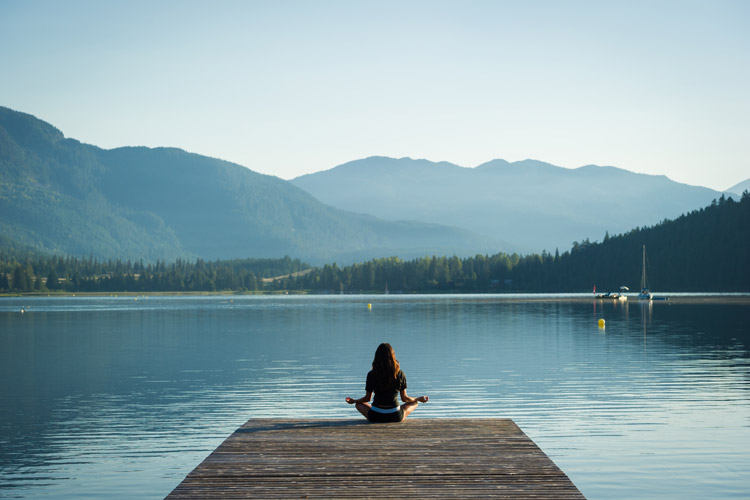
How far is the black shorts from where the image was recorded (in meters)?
25.4

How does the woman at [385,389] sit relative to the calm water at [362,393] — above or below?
above

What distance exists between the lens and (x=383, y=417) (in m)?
25.4

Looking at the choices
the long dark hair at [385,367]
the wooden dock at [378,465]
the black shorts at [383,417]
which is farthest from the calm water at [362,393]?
the long dark hair at [385,367]

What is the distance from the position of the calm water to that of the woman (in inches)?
226

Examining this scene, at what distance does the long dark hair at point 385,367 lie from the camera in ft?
78.2

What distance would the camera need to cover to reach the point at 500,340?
82.4 metres

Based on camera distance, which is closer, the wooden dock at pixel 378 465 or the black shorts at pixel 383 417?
the wooden dock at pixel 378 465

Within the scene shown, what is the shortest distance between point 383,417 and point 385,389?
1.20m

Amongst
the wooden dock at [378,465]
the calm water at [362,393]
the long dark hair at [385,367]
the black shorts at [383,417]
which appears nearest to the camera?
the wooden dock at [378,465]

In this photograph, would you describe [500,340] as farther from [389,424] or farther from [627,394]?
[389,424]

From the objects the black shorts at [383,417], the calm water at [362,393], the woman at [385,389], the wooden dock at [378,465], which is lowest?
the calm water at [362,393]

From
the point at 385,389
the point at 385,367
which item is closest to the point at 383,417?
the point at 385,389

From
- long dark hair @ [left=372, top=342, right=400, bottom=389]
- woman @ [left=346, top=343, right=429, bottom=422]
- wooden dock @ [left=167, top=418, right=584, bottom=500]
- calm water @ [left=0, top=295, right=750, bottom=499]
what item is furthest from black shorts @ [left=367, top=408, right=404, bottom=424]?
calm water @ [left=0, top=295, right=750, bottom=499]

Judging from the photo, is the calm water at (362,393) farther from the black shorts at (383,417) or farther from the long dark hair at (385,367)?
the long dark hair at (385,367)
